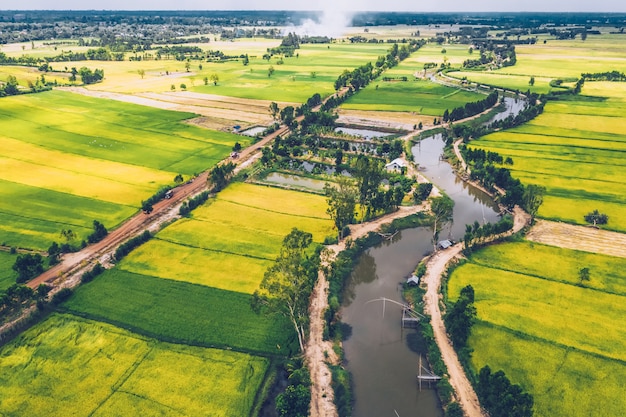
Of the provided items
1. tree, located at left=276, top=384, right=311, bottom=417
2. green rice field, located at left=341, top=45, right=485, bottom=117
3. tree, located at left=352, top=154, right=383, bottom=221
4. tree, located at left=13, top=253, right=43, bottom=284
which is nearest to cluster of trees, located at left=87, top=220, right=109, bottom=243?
tree, located at left=13, top=253, right=43, bottom=284

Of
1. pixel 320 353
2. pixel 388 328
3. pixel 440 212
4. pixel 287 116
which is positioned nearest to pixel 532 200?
pixel 440 212

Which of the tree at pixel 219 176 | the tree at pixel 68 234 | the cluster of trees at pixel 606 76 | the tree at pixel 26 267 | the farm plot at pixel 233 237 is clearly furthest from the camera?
the cluster of trees at pixel 606 76

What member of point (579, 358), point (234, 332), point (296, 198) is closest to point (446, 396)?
point (579, 358)

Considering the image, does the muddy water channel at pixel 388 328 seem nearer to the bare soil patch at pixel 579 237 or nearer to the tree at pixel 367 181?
the tree at pixel 367 181

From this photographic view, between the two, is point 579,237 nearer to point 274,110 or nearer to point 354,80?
point 274,110

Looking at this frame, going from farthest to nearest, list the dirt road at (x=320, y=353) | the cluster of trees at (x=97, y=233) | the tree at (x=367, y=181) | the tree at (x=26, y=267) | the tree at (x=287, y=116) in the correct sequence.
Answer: the tree at (x=287, y=116) → the tree at (x=367, y=181) → the cluster of trees at (x=97, y=233) → the tree at (x=26, y=267) → the dirt road at (x=320, y=353)

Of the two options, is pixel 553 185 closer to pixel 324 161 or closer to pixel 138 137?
pixel 324 161

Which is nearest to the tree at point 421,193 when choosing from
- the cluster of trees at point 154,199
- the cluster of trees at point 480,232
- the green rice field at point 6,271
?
the cluster of trees at point 480,232

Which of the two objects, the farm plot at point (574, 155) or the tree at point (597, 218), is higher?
the farm plot at point (574, 155)
